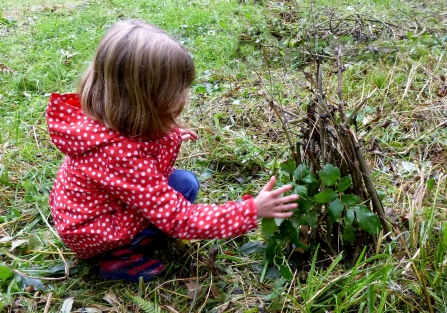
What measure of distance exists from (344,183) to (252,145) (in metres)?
1.05

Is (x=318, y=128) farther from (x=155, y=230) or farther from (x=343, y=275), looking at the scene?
(x=155, y=230)

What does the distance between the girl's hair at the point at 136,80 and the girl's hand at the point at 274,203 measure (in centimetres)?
40

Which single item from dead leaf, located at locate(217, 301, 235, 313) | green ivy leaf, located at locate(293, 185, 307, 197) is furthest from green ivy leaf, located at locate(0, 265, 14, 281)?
green ivy leaf, located at locate(293, 185, 307, 197)

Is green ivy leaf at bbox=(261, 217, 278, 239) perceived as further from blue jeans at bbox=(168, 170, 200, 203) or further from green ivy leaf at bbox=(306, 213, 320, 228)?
blue jeans at bbox=(168, 170, 200, 203)

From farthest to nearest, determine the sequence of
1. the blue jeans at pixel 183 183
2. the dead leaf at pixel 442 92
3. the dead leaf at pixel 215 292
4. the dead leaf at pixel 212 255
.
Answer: the dead leaf at pixel 442 92 → the blue jeans at pixel 183 183 → the dead leaf at pixel 212 255 → the dead leaf at pixel 215 292

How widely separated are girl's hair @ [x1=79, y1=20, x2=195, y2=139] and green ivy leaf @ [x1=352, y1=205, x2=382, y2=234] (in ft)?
2.15

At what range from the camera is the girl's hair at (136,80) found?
1.44m

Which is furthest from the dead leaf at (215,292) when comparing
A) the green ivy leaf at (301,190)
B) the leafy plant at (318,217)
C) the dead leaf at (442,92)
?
the dead leaf at (442,92)

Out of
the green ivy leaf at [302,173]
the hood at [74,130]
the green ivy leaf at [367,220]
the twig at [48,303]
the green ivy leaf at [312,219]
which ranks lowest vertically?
the twig at [48,303]

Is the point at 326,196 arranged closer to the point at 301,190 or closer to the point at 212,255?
the point at 301,190

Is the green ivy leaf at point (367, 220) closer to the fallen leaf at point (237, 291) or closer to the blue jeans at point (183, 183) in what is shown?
the fallen leaf at point (237, 291)

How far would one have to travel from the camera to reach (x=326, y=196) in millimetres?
1354

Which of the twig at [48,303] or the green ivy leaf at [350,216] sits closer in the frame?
the green ivy leaf at [350,216]

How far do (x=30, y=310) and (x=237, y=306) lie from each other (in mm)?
670
